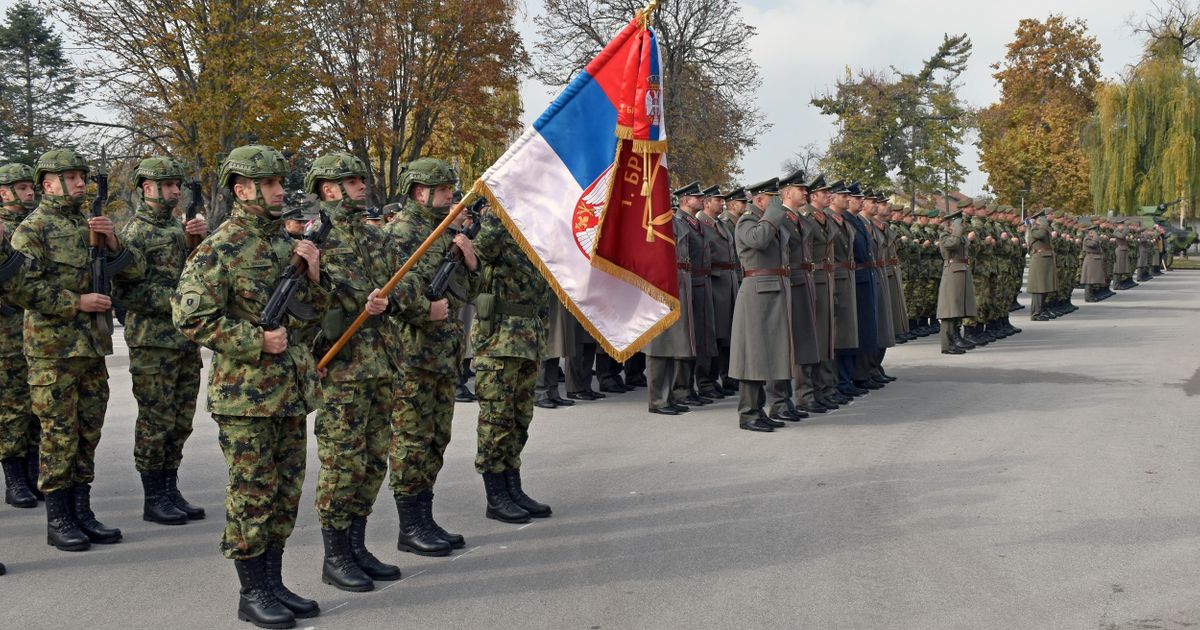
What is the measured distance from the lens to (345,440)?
217 inches

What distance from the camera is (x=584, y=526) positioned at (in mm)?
6738

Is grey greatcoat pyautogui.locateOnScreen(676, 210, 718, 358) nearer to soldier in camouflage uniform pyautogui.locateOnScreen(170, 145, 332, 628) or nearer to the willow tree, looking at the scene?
soldier in camouflage uniform pyautogui.locateOnScreen(170, 145, 332, 628)

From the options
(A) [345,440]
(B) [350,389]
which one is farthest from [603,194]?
(A) [345,440]

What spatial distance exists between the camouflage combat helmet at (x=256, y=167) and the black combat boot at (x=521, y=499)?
2527 mm

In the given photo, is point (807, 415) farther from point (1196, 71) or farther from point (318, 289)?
point (1196, 71)

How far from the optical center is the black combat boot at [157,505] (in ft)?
22.6

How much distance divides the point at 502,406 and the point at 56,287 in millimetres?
2557

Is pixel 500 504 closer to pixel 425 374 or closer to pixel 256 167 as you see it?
pixel 425 374

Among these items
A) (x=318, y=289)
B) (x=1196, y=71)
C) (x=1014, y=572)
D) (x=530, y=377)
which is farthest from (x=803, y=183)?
(x=1196, y=71)

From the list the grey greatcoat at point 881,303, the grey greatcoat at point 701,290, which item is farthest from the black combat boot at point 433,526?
the grey greatcoat at point 881,303

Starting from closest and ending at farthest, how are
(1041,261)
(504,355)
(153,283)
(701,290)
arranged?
(504,355) < (153,283) < (701,290) < (1041,261)

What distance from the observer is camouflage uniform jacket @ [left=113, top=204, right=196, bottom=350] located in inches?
273

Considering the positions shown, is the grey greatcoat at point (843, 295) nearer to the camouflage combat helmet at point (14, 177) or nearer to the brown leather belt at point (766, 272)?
the brown leather belt at point (766, 272)

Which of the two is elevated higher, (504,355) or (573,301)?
(573,301)
